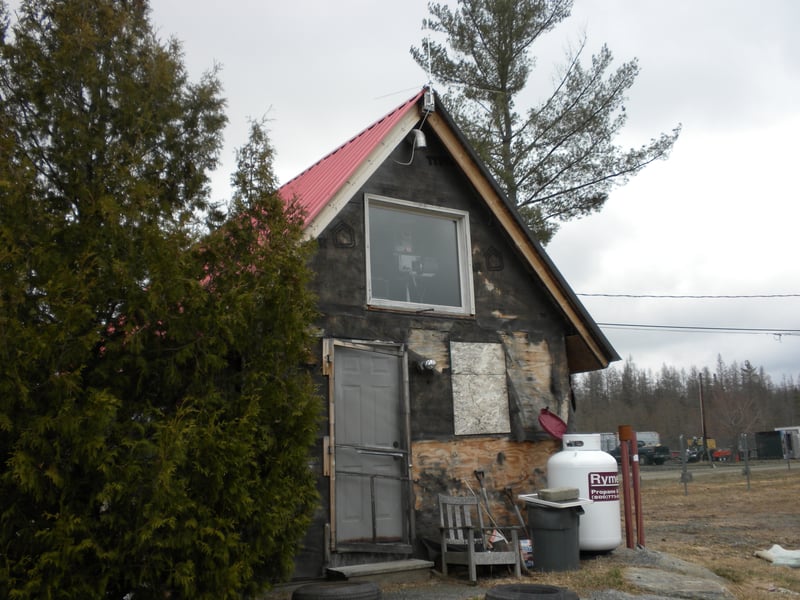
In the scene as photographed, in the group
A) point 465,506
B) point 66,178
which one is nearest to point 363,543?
point 465,506

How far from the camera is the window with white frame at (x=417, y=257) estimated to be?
944 centimetres

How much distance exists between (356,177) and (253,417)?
13.1 feet

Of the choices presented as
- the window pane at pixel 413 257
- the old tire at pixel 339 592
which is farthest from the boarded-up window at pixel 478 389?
the old tire at pixel 339 592

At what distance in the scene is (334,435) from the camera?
8.42 metres

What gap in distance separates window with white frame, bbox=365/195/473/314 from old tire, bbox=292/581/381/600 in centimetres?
351

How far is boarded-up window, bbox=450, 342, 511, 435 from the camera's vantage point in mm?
9500

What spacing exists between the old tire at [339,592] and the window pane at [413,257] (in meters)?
3.72

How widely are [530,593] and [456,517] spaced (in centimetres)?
249

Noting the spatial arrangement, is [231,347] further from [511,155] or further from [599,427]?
[599,427]

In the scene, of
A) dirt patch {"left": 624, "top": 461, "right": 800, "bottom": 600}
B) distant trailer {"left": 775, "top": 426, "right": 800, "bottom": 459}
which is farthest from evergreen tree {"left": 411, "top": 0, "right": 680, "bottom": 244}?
distant trailer {"left": 775, "top": 426, "right": 800, "bottom": 459}

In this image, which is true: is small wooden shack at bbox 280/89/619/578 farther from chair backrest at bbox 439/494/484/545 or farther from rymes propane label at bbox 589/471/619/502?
rymes propane label at bbox 589/471/619/502

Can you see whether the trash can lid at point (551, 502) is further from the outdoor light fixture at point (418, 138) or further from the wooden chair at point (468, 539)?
the outdoor light fixture at point (418, 138)

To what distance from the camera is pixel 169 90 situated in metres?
6.30

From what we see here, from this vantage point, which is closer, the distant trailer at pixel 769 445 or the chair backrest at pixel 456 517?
the chair backrest at pixel 456 517
